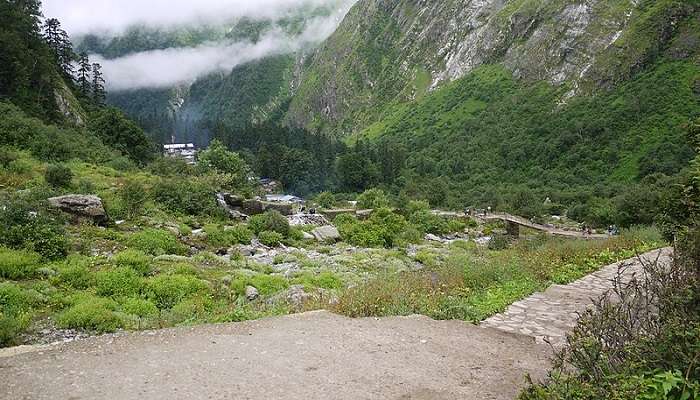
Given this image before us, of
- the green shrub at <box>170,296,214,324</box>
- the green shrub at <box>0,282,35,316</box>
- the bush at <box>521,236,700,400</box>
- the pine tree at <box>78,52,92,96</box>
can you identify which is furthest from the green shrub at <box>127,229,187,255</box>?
the pine tree at <box>78,52,92,96</box>

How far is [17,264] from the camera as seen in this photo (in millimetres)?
11719

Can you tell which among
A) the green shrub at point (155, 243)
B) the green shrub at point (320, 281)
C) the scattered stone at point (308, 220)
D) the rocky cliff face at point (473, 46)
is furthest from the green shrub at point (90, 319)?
the rocky cliff face at point (473, 46)

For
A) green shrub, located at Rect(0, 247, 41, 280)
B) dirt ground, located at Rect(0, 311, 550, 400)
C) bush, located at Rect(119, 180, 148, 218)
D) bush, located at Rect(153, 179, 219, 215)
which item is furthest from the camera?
bush, located at Rect(153, 179, 219, 215)

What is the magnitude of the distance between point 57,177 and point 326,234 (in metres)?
13.2

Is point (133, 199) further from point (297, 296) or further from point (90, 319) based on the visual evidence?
point (90, 319)

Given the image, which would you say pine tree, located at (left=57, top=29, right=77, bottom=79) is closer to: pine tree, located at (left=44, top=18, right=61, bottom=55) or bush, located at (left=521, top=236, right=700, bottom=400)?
pine tree, located at (left=44, top=18, right=61, bottom=55)

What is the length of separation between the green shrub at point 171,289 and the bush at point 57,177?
13.8 metres

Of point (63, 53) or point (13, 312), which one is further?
point (63, 53)

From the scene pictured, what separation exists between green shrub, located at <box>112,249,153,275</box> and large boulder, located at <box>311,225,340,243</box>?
1259 centimetres

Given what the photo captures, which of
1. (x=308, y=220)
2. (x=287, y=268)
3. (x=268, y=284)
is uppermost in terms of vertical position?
(x=308, y=220)

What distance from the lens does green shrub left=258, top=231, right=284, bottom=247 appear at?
22.4 metres

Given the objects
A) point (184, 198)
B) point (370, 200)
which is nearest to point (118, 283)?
point (184, 198)

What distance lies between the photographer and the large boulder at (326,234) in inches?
1017

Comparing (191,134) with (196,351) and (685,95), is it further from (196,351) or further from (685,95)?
(196,351)
